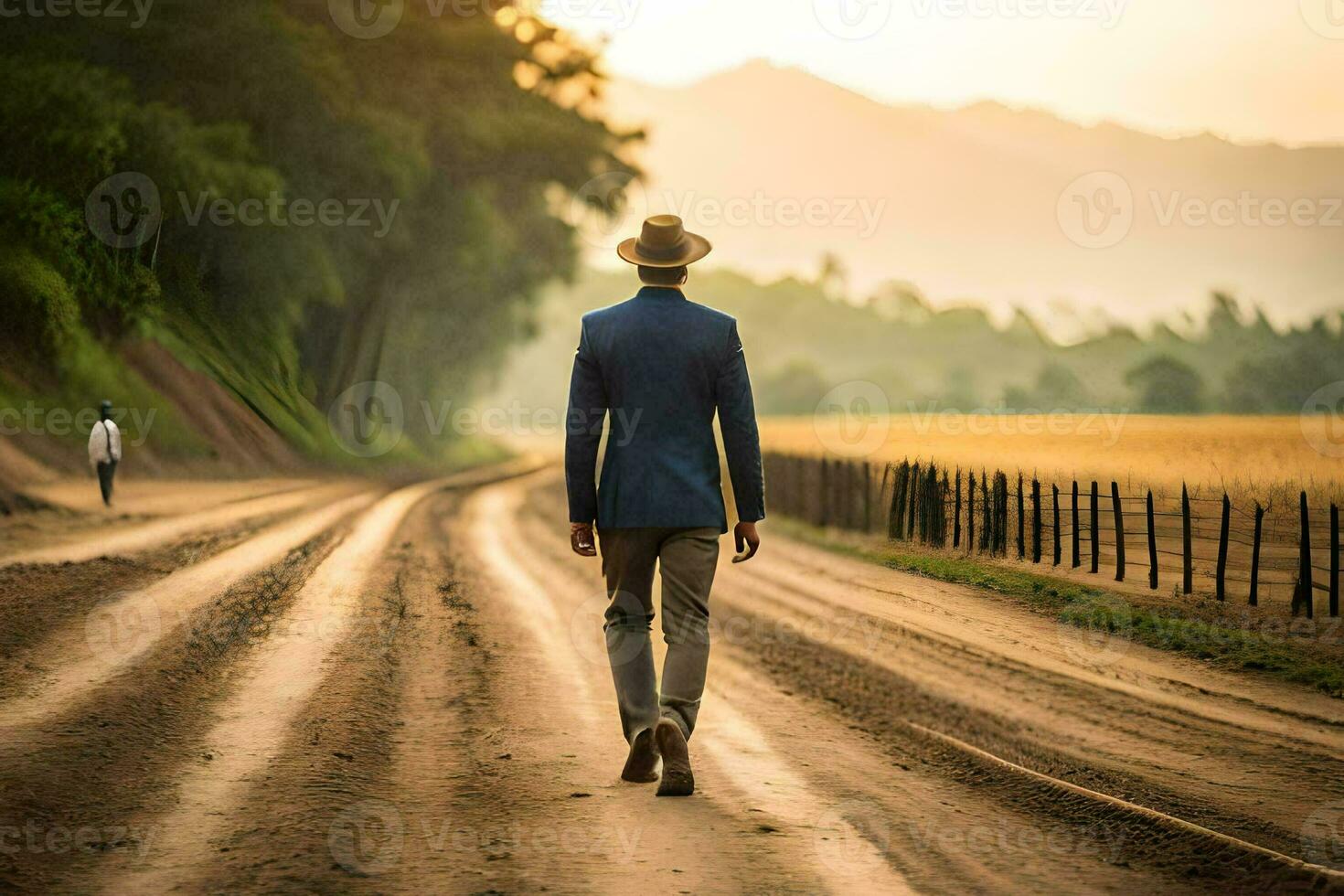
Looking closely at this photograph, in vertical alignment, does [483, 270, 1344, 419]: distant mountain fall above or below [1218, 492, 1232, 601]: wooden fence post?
above

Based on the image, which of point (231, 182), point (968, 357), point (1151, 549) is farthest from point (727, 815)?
point (968, 357)

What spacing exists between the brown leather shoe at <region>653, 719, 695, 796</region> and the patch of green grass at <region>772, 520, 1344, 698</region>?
154 centimetres

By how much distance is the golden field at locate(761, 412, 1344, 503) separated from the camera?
6.62 m

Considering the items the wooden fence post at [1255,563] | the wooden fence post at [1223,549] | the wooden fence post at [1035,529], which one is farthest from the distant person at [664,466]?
the wooden fence post at [1255,563]

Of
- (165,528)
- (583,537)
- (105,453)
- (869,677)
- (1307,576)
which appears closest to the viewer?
(583,537)

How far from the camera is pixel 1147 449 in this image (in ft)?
23.6

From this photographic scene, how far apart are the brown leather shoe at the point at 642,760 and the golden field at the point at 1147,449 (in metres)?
2.04

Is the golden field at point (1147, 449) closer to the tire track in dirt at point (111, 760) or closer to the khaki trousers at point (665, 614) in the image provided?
the khaki trousers at point (665, 614)

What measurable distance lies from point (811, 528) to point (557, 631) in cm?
265

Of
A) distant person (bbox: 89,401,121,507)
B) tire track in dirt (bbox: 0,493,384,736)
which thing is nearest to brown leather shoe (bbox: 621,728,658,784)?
tire track in dirt (bbox: 0,493,384,736)

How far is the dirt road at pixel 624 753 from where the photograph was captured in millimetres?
5094

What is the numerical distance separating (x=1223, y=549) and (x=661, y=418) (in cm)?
316

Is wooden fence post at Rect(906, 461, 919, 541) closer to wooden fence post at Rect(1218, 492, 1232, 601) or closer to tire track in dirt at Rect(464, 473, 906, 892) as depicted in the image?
tire track in dirt at Rect(464, 473, 906, 892)

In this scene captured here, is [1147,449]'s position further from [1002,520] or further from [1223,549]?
[1002,520]
